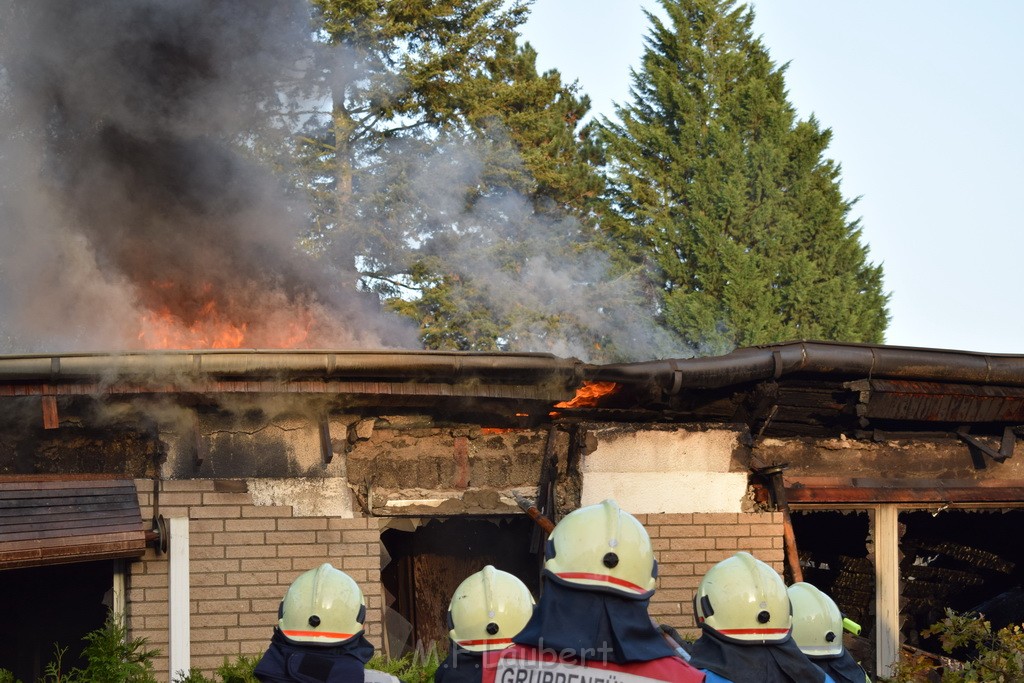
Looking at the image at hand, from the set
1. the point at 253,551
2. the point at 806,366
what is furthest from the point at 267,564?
the point at 806,366

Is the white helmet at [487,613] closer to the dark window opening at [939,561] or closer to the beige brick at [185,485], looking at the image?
the beige brick at [185,485]

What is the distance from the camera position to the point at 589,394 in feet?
25.7

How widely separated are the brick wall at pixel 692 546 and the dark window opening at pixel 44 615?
13.6ft

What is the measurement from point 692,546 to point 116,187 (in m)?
6.80

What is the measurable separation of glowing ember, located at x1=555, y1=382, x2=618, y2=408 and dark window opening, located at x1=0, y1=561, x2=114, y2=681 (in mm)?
3806

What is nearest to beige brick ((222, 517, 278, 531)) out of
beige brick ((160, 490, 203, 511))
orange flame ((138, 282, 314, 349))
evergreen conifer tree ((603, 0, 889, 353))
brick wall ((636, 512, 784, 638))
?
beige brick ((160, 490, 203, 511))

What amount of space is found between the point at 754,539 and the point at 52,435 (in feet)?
15.2

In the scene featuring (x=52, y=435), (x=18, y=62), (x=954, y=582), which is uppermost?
(x=18, y=62)

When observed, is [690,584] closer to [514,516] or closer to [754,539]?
[754,539]

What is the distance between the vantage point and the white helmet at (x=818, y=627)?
474cm

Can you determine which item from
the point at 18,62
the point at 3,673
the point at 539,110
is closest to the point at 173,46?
the point at 18,62

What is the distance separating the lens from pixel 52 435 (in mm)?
7293

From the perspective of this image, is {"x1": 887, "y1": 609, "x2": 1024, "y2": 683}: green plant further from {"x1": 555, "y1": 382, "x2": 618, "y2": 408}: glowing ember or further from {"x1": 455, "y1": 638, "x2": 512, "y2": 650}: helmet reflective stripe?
{"x1": 455, "y1": 638, "x2": 512, "y2": 650}: helmet reflective stripe

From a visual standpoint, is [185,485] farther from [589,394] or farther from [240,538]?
[589,394]
